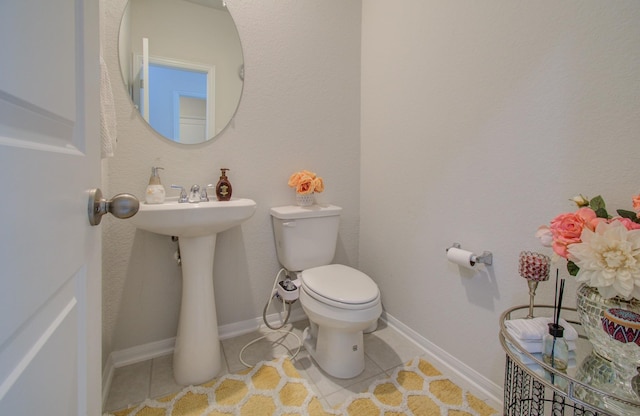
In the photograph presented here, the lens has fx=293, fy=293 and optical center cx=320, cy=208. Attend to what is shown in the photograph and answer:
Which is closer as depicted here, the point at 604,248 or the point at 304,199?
the point at 604,248

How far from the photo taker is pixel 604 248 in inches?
26.5

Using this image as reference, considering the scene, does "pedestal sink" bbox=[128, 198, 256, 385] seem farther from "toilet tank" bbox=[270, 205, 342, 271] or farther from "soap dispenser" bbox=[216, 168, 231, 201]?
"toilet tank" bbox=[270, 205, 342, 271]

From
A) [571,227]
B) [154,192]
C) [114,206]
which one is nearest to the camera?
[114,206]

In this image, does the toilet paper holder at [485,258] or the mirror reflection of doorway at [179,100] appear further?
the mirror reflection of doorway at [179,100]

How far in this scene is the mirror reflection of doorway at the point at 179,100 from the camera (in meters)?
1.47

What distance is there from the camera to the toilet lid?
131cm

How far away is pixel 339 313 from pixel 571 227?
0.88m

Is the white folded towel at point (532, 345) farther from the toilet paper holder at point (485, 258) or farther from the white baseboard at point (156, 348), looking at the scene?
the white baseboard at point (156, 348)

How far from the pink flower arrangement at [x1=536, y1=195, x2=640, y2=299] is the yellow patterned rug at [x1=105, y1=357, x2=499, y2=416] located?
33.3 inches

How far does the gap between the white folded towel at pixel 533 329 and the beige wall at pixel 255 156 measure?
1260mm

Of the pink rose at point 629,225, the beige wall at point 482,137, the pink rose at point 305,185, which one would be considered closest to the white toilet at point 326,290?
the pink rose at point 305,185

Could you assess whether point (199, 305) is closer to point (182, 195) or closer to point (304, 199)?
point (182, 195)

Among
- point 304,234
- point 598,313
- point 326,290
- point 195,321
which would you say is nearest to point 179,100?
point 304,234

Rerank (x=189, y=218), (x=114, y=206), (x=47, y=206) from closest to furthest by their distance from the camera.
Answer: (x=47, y=206), (x=114, y=206), (x=189, y=218)
